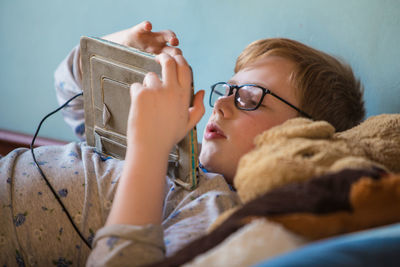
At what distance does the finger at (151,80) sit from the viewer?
757 mm

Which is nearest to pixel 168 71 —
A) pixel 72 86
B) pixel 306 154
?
pixel 306 154

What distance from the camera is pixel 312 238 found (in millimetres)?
483

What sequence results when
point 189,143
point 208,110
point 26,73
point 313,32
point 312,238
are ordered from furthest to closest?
point 26,73 → point 208,110 → point 313,32 → point 189,143 → point 312,238

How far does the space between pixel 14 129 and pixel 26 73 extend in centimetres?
25

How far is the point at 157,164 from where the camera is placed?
703 millimetres

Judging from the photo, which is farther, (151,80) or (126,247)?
(151,80)

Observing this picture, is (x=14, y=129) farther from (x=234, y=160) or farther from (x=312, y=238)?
(x=312, y=238)

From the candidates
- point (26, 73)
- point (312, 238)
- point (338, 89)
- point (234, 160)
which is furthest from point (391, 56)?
point (26, 73)

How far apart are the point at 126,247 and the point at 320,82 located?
0.64 metres

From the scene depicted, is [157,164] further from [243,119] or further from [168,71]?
[243,119]

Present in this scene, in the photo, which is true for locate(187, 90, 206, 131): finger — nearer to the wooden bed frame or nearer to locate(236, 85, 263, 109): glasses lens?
locate(236, 85, 263, 109): glasses lens

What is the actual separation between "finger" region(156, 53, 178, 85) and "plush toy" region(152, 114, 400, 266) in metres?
0.19

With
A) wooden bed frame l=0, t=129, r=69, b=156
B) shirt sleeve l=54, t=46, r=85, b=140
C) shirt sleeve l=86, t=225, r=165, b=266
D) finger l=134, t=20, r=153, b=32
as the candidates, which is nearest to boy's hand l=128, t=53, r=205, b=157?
shirt sleeve l=86, t=225, r=165, b=266

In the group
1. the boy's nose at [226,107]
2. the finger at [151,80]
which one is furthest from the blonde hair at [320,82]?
the finger at [151,80]
